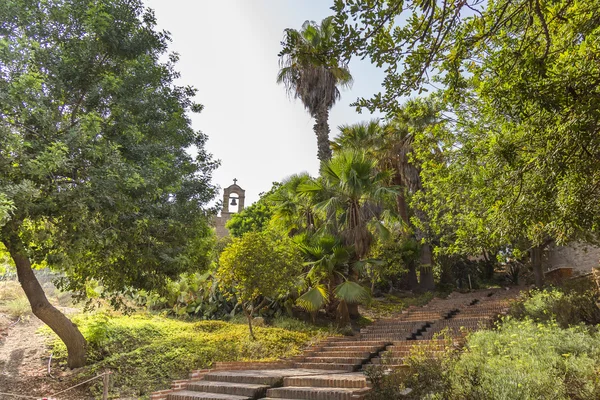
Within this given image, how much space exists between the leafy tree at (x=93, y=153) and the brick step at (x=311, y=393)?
12.8 ft

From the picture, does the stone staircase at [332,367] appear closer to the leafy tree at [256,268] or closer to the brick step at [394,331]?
the brick step at [394,331]

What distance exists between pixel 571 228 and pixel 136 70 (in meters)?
9.09

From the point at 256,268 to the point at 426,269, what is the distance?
1124cm

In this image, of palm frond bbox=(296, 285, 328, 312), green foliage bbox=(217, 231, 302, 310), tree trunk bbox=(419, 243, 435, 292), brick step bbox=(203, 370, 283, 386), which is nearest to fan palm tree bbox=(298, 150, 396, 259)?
palm frond bbox=(296, 285, 328, 312)

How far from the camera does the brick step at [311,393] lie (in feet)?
17.9

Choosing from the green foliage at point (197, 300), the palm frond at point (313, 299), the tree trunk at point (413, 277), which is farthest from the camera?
the tree trunk at point (413, 277)

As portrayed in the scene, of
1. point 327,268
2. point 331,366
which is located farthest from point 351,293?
point 331,366

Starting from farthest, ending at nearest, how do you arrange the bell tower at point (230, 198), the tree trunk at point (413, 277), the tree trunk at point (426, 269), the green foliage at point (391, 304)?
1. the bell tower at point (230, 198)
2. the tree trunk at point (413, 277)
3. the tree trunk at point (426, 269)
4. the green foliage at point (391, 304)

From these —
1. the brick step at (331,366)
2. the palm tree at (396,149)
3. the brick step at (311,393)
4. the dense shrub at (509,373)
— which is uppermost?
the palm tree at (396,149)

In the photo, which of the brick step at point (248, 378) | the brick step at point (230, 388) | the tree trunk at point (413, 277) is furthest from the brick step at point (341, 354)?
the tree trunk at point (413, 277)

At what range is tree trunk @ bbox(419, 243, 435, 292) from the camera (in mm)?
19812

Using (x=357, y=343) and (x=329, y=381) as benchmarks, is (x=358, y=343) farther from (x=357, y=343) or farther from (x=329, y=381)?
(x=329, y=381)

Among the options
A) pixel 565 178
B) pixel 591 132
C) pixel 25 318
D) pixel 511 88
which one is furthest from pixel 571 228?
pixel 25 318

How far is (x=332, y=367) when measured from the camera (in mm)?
8281
